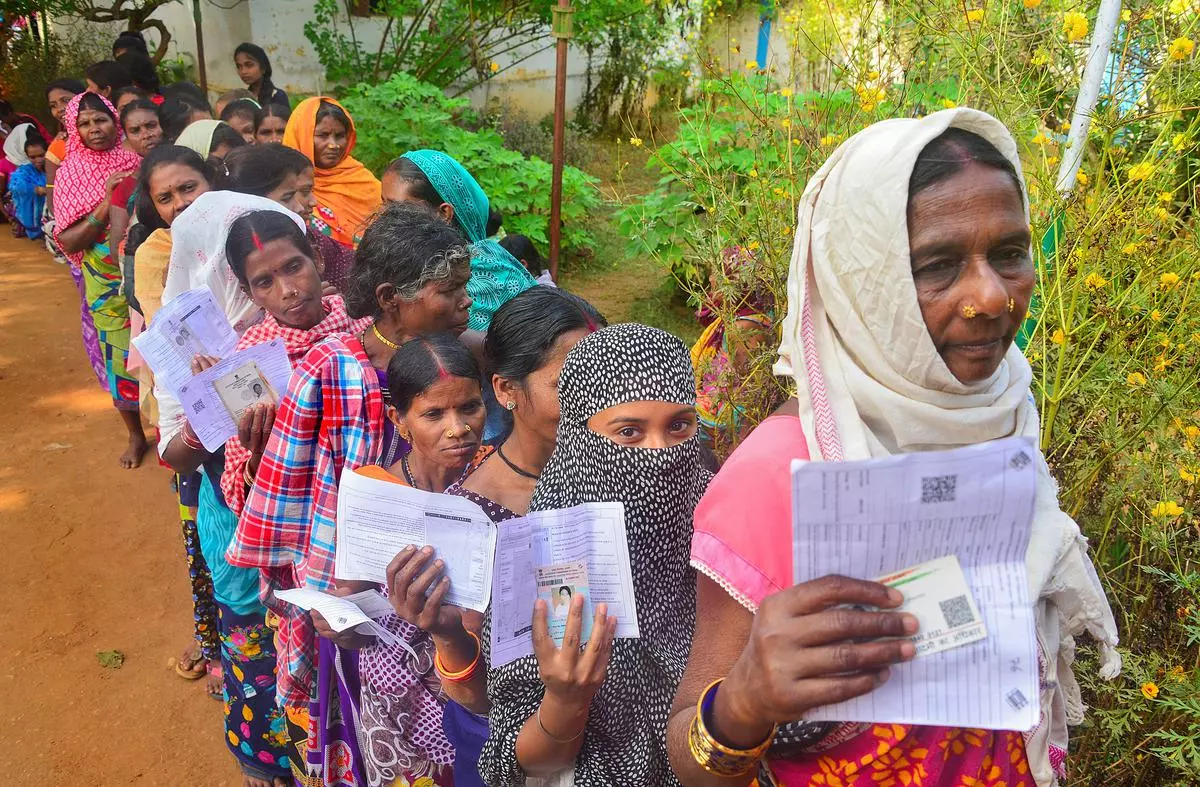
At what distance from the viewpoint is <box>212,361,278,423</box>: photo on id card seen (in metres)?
2.72

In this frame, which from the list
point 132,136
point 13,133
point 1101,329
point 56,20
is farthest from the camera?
point 56,20

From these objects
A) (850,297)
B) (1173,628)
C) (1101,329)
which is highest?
(850,297)

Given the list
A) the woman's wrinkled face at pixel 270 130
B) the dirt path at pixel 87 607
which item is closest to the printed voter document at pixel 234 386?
the dirt path at pixel 87 607

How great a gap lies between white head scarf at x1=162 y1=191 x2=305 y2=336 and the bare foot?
118 inches

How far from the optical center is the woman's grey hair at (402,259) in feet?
9.30

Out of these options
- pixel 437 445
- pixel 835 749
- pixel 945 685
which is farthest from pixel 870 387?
pixel 437 445

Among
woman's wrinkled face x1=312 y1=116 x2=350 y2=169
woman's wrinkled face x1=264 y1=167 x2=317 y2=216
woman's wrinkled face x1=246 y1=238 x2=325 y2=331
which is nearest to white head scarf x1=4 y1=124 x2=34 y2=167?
woman's wrinkled face x1=312 y1=116 x2=350 y2=169

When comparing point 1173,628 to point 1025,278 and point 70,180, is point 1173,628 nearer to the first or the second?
point 1025,278

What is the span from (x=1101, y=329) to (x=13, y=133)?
37.7 ft

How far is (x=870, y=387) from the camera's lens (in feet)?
4.34

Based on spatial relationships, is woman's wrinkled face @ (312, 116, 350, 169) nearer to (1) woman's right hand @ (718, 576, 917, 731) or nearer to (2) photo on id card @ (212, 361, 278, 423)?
(2) photo on id card @ (212, 361, 278, 423)

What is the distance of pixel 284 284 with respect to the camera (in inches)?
121

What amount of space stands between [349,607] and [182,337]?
1360 millimetres

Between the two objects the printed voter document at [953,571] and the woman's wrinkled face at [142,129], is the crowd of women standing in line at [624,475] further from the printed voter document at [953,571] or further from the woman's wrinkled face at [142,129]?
the woman's wrinkled face at [142,129]
